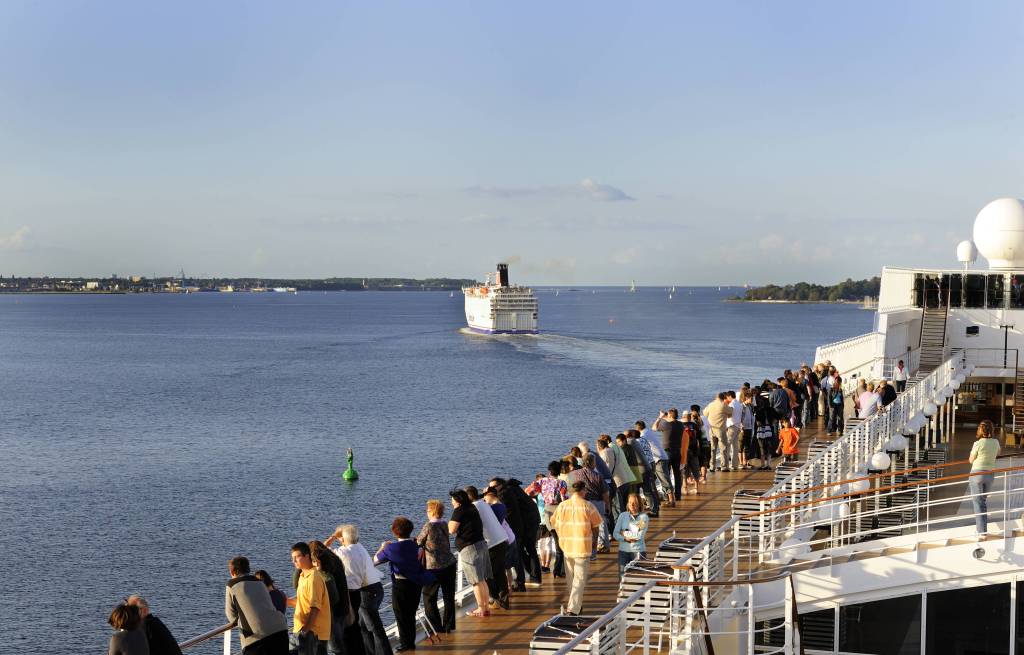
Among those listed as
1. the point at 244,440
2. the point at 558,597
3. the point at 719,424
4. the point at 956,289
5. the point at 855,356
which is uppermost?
the point at 956,289

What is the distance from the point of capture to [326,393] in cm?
7362

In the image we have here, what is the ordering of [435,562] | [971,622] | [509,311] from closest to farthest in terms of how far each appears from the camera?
[435,562]
[971,622]
[509,311]

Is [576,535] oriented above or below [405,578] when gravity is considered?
above

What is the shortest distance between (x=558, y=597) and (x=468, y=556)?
1759mm

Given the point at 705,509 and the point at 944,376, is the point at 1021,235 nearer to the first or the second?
the point at 944,376

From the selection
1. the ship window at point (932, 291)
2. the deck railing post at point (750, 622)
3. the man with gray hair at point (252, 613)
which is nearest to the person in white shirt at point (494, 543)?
the deck railing post at point (750, 622)

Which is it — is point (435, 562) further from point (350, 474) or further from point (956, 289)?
point (350, 474)

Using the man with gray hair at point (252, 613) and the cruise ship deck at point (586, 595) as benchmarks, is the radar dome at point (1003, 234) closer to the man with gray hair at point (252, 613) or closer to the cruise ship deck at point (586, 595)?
the cruise ship deck at point (586, 595)

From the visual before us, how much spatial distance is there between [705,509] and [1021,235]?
21.8m

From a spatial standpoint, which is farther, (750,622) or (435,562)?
(435,562)

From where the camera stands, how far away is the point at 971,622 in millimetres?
11422

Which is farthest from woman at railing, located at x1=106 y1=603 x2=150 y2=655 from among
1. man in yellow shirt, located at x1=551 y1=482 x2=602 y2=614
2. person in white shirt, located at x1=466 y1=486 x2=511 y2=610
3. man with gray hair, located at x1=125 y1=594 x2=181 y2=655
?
man in yellow shirt, located at x1=551 y1=482 x2=602 y2=614

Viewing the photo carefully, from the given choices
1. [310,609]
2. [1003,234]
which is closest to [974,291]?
[1003,234]

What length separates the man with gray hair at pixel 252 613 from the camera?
25.9 ft
